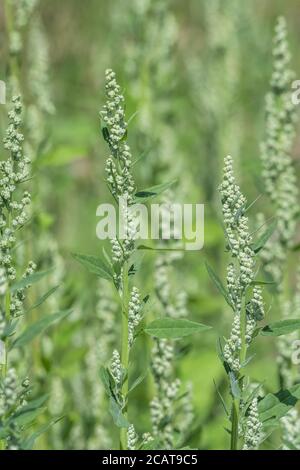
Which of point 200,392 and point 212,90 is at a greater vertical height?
point 212,90

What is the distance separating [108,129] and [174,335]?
1.14 ft

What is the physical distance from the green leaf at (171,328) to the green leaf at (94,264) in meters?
0.11

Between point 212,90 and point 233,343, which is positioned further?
point 212,90

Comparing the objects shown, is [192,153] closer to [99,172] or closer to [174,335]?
[99,172]

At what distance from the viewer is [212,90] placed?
4.02 metres

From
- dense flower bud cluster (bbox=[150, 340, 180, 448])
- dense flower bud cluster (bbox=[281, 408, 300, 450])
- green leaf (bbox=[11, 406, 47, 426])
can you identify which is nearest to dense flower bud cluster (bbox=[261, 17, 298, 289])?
dense flower bud cluster (bbox=[150, 340, 180, 448])

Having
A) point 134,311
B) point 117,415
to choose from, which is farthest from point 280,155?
point 117,415

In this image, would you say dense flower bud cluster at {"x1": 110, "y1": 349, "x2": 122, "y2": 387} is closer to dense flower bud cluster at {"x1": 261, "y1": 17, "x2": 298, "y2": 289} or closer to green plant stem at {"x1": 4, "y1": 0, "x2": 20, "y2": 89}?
dense flower bud cluster at {"x1": 261, "y1": 17, "x2": 298, "y2": 289}

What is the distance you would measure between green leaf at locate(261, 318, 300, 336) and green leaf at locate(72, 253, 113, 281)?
0.26m

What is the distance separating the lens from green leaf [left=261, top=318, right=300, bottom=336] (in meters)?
1.31

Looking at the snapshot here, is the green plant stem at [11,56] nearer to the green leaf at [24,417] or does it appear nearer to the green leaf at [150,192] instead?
the green leaf at [150,192]
